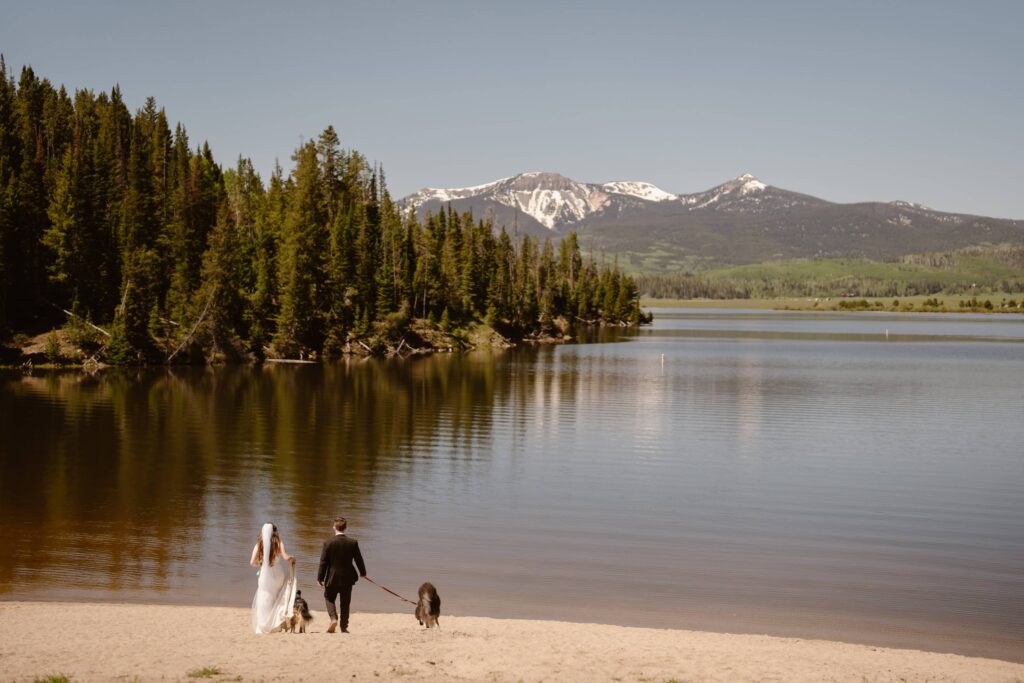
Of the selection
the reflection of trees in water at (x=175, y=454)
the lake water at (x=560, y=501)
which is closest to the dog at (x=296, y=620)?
the lake water at (x=560, y=501)

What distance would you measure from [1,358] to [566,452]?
70.9 meters

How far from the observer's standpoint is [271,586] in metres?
19.1

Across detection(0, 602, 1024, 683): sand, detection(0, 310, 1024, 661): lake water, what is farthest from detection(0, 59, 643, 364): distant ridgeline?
detection(0, 602, 1024, 683): sand

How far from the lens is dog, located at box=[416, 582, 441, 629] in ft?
63.6

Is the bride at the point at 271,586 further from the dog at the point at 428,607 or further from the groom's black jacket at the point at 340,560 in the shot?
the dog at the point at 428,607

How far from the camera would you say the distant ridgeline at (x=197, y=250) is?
102 m

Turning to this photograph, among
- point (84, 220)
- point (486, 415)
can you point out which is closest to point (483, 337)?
point (84, 220)

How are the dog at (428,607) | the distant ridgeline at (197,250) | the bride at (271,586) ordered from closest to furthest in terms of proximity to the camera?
the bride at (271,586)
the dog at (428,607)
the distant ridgeline at (197,250)

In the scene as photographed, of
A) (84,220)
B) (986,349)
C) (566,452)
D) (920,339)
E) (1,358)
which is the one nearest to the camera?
(566,452)

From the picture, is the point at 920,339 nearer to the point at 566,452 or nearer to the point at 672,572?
the point at 566,452

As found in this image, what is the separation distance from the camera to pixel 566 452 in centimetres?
4828

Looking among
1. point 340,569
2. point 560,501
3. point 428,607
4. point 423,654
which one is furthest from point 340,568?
point 560,501

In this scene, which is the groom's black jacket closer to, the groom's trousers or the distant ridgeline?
the groom's trousers

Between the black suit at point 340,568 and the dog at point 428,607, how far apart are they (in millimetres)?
1333
